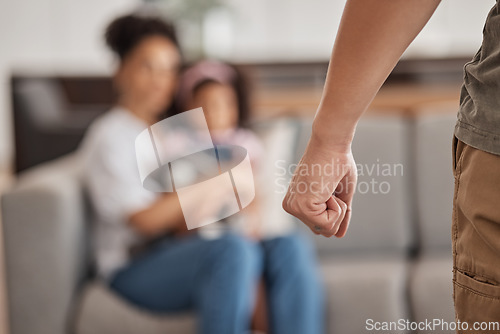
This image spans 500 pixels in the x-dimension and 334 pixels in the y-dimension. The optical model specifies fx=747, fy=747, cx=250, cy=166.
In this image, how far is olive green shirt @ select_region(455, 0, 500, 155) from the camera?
441 mm

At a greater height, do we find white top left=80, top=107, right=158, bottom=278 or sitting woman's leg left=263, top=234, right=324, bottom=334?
white top left=80, top=107, right=158, bottom=278

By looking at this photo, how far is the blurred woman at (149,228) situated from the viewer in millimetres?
1259

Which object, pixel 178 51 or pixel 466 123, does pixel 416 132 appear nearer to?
pixel 178 51

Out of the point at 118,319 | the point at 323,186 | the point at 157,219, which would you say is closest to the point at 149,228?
the point at 157,219

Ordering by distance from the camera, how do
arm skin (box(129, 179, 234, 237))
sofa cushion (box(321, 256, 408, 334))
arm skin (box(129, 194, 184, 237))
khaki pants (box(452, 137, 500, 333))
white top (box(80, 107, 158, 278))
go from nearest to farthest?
khaki pants (box(452, 137, 500, 333)) → sofa cushion (box(321, 256, 408, 334)) → arm skin (box(129, 179, 234, 237)) → arm skin (box(129, 194, 184, 237)) → white top (box(80, 107, 158, 278))

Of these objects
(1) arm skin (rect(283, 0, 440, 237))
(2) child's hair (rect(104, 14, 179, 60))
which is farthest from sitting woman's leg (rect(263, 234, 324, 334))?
(1) arm skin (rect(283, 0, 440, 237))

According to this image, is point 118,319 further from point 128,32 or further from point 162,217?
point 128,32

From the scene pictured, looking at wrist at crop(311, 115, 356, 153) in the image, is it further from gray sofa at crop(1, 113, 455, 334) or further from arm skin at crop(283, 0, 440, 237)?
gray sofa at crop(1, 113, 455, 334)

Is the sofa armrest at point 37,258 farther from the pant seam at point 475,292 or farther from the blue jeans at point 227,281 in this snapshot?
the pant seam at point 475,292

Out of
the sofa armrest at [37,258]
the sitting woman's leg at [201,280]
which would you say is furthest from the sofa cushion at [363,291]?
the sofa armrest at [37,258]

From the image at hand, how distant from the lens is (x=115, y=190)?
1357 mm

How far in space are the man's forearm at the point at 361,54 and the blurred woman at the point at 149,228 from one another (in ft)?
2.32

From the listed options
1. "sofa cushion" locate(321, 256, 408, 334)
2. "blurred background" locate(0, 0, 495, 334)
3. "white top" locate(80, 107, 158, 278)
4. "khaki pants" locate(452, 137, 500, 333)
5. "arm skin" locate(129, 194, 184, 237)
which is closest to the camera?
"khaki pants" locate(452, 137, 500, 333)

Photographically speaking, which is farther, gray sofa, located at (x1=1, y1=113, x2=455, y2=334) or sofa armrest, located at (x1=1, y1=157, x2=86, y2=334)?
sofa armrest, located at (x1=1, y1=157, x2=86, y2=334)
